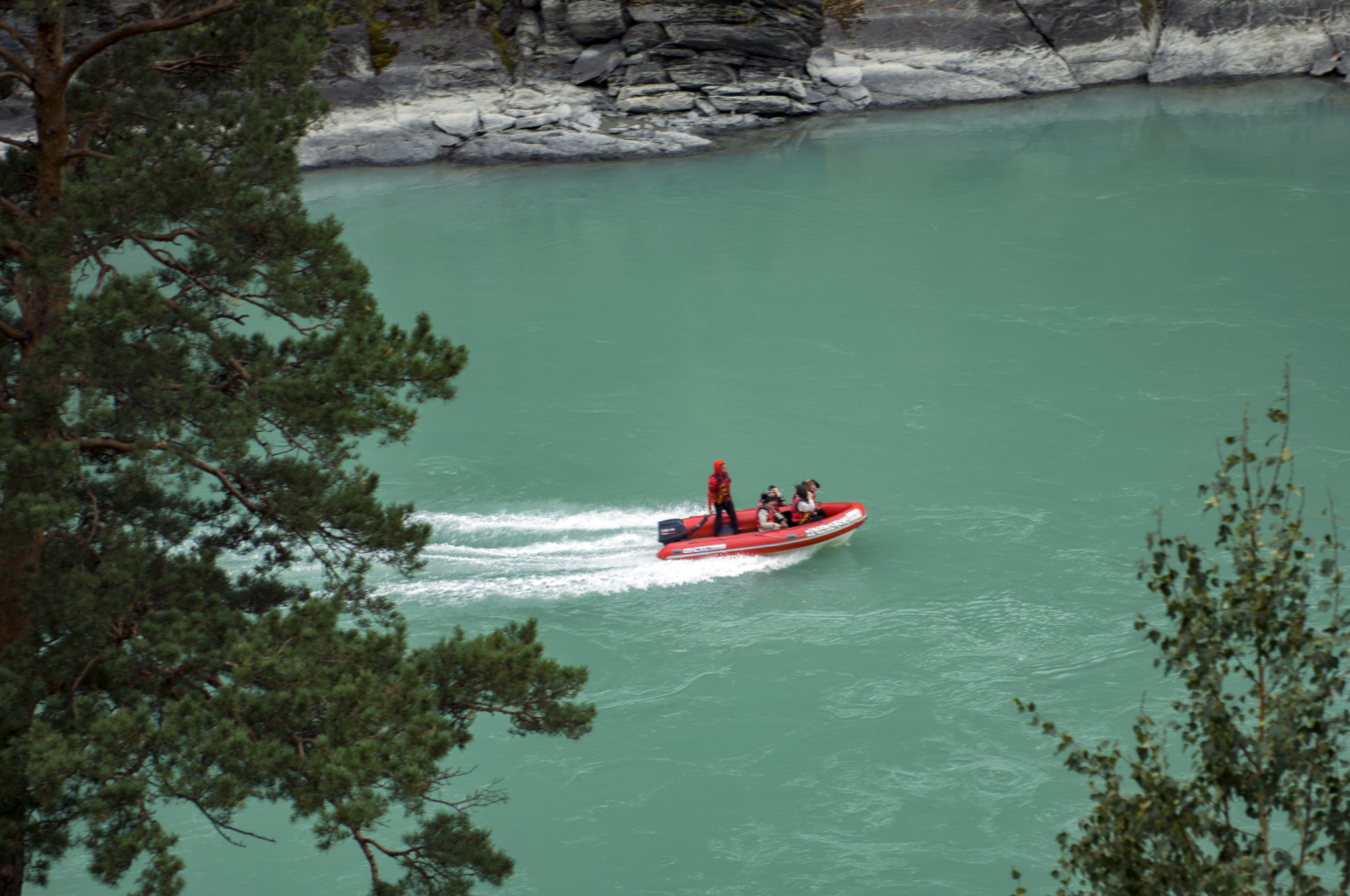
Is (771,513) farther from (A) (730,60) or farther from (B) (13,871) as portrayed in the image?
(A) (730,60)

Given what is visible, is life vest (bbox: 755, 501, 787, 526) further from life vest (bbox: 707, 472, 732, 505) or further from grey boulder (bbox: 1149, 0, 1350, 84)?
grey boulder (bbox: 1149, 0, 1350, 84)

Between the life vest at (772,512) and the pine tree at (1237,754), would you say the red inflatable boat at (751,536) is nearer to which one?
the life vest at (772,512)

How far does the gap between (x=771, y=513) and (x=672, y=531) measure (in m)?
1.51

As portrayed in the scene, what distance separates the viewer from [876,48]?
45.6 metres

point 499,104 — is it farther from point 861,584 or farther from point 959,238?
point 861,584

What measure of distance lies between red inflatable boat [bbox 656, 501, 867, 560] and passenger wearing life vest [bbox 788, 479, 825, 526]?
13 cm

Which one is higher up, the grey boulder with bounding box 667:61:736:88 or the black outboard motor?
the grey boulder with bounding box 667:61:736:88

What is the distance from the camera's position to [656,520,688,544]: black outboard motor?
58.2 ft

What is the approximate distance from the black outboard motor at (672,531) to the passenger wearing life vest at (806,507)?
Answer: 5.22 feet

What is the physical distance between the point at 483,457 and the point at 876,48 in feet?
101

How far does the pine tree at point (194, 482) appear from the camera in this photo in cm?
739

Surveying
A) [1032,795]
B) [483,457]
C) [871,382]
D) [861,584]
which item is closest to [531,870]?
[1032,795]

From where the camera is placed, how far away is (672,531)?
1775cm

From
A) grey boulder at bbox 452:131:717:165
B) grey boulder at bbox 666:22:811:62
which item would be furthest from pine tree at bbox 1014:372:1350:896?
grey boulder at bbox 666:22:811:62
